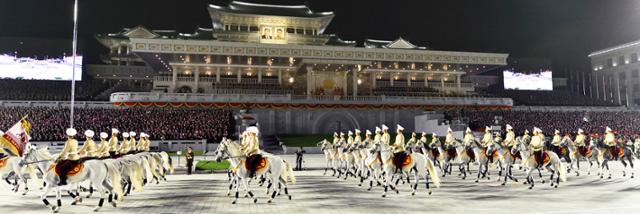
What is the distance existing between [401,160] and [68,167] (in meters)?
9.87

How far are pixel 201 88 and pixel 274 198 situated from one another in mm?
41295

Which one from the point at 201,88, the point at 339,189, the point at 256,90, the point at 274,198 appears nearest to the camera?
the point at 274,198

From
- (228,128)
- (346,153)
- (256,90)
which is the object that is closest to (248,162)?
(346,153)

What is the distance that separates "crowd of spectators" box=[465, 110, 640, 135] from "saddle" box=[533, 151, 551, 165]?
1011 inches

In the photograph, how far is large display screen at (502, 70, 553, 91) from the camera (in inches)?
2896

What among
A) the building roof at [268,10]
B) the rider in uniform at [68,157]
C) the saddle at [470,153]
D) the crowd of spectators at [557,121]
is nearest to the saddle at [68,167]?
the rider in uniform at [68,157]

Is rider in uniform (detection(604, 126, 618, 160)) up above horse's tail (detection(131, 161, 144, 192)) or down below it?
above

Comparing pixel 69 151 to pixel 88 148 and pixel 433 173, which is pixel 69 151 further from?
pixel 433 173

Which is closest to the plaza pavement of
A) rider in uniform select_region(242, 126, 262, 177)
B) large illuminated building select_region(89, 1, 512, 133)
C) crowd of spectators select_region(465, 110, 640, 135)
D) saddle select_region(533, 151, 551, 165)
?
saddle select_region(533, 151, 551, 165)

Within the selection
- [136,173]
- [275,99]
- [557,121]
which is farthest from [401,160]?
[557,121]

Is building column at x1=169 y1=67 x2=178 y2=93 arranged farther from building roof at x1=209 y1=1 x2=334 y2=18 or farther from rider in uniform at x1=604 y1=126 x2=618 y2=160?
rider in uniform at x1=604 y1=126 x2=618 y2=160

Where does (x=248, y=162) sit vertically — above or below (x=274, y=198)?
above

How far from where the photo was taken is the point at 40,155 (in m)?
12.1

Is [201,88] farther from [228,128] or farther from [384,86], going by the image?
[384,86]
